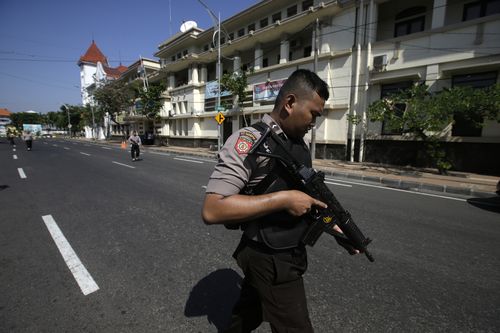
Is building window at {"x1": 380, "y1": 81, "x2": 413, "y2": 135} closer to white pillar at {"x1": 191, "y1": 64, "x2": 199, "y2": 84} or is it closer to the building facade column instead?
the building facade column

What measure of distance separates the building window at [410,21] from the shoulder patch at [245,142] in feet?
52.0

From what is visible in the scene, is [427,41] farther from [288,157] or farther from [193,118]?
[193,118]

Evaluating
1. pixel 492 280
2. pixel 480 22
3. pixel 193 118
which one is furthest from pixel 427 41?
pixel 193 118

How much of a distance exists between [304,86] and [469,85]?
43.8 feet

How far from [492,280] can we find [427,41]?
12622 millimetres

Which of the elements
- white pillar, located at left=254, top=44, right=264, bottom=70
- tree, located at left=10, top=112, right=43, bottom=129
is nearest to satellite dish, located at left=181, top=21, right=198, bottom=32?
white pillar, located at left=254, top=44, right=264, bottom=70

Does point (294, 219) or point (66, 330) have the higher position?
point (294, 219)

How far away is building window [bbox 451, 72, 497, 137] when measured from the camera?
9.89 meters

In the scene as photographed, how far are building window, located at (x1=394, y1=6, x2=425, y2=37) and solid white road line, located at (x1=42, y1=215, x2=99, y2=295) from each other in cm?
1672

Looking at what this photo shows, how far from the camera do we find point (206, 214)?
3.63 ft

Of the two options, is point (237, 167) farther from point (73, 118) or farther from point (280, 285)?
point (73, 118)

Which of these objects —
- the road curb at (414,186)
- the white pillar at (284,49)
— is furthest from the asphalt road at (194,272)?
the white pillar at (284,49)

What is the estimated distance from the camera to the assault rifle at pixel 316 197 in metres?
1.15

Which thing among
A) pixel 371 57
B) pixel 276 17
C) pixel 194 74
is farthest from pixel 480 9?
pixel 194 74
